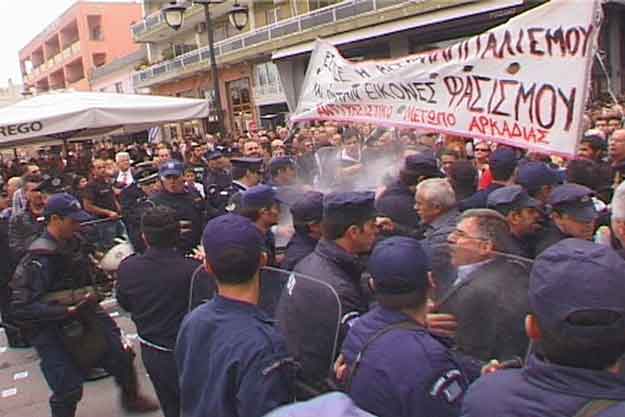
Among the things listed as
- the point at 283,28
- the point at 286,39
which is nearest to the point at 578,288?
the point at 286,39

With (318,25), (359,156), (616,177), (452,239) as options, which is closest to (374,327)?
(452,239)

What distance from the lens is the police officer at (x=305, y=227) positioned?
141 inches

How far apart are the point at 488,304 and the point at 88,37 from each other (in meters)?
52.9

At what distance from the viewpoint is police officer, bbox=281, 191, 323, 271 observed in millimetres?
3576

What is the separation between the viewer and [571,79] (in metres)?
3.18

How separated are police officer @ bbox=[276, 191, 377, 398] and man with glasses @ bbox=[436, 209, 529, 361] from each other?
439 mm

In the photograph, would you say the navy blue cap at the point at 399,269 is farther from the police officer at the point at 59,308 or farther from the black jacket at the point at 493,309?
the police officer at the point at 59,308

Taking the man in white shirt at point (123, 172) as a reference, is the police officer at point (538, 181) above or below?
below

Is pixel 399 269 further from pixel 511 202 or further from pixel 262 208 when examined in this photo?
pixel 262 208

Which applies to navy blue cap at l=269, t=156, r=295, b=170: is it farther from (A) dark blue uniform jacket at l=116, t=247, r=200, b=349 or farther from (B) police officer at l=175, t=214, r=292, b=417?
(B) police officer at l=175, t=214, r=292, b=417

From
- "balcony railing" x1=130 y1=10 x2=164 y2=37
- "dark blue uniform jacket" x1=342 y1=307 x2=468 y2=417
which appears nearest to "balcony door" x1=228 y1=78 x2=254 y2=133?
"balcony railing" x1=130 y1=10 x2=164 y2=37

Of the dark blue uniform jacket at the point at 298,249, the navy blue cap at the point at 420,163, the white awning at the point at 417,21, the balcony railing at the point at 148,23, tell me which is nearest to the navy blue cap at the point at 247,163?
the navy blue cap at the point at 420,163

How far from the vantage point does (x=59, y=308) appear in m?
3.84

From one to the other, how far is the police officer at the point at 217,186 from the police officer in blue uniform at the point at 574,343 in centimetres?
489
